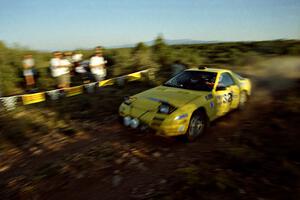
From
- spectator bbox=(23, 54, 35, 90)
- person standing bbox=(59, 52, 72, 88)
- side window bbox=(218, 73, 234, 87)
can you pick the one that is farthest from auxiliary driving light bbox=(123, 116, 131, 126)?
spectator bbox=(23, 54, 35, 90)

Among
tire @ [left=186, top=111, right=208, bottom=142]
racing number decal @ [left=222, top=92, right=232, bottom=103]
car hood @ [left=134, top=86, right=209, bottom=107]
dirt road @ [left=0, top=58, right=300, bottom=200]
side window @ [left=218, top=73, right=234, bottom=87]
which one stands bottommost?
dirt road @ [left=0, top=58, right=300, bottom=200]

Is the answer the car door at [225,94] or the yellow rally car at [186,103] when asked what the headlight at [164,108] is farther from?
the car door at [225,94]

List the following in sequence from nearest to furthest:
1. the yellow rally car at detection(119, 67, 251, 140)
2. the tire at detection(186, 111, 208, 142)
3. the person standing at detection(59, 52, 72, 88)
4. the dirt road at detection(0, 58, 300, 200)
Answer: the dirt road at detection(0, 58, 300, 200), the yellow rally car at detection(119, 67, 251, 140), the tire at detection(186, 111, 208, 142), the person standing at detection(59, 52, 72, 88)

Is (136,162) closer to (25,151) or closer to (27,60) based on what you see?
(25,151)

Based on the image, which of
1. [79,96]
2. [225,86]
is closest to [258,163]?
[225,86]

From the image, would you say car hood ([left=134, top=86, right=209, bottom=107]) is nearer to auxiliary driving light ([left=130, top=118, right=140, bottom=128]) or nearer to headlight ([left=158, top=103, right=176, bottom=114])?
headlight ([left=158, top=103, right=176, bottom=114])

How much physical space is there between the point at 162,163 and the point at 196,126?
4.01 feet

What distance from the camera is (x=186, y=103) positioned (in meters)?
5.00

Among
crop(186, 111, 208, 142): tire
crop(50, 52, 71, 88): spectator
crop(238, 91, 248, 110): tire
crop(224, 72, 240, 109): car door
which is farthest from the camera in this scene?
crop(50, 52, 71, 88): spectator

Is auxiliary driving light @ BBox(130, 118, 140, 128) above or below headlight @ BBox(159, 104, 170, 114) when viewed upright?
below

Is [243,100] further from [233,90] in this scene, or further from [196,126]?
[196,126]

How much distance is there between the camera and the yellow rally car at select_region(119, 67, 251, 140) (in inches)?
189

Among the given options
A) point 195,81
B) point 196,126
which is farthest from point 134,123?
point 195,81

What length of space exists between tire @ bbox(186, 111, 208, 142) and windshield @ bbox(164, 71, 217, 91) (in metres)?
→ 0.71
